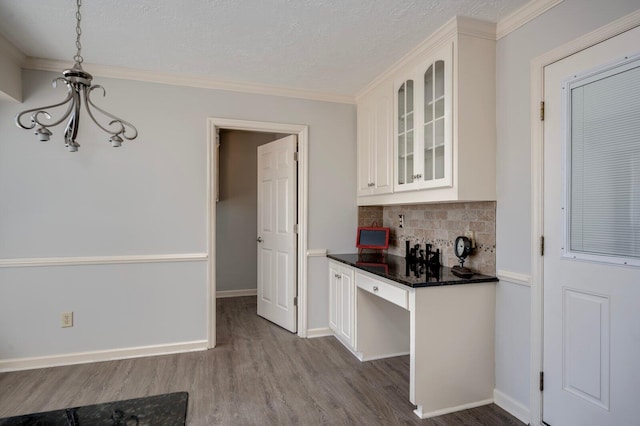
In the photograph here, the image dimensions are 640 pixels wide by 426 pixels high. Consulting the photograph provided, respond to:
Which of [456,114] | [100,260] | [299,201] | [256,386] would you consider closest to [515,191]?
[456,114]

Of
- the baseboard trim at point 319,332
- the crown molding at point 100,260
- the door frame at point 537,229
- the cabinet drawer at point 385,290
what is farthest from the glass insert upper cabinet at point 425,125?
the crown molding at point 100,260

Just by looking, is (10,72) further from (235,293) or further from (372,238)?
(235,293)

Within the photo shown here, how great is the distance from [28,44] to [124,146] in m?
0.91

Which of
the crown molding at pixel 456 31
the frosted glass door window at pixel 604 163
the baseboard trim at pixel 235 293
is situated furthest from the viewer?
the baseboard trim at pixel 235 293

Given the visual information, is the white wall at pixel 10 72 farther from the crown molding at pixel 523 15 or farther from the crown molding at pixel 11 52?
the crown molding at pixel 523 15

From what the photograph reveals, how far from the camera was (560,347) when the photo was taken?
73.5 inches

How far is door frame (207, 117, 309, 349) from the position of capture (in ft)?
10.4

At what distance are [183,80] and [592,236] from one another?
320cm

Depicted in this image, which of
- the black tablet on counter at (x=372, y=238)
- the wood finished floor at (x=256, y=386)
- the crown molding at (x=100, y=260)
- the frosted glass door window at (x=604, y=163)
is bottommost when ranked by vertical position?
the wood finished floor at (x=256, y=386)

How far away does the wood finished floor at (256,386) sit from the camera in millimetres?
2133

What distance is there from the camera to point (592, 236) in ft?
5.65

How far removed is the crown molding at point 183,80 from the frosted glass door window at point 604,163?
220 cm

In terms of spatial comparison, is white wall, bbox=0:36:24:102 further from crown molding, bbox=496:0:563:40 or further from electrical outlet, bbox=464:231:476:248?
electrical outlet, bbox=464:231:476:248

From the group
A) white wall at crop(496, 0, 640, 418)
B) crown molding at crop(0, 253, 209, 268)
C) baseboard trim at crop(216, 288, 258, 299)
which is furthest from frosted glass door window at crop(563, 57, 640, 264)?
baseboard trim at crop(216, 288, 258, 299)
